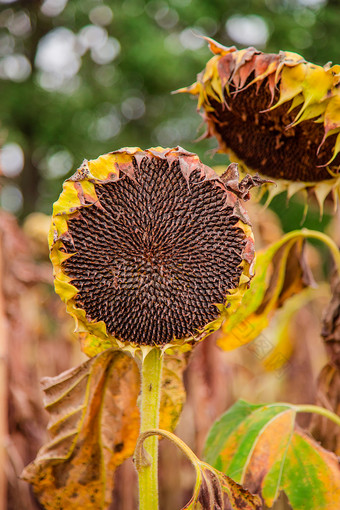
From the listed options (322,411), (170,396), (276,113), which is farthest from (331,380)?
(276,113)

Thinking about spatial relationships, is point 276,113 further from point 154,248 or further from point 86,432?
point 86,432

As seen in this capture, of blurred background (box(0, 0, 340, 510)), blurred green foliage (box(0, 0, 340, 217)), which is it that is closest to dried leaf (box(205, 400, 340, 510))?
blurred background (box(0, 0, 340, 510))

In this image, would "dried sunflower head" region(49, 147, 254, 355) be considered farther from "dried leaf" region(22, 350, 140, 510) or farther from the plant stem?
"dried leaf" region(22, 350, 140, 510)

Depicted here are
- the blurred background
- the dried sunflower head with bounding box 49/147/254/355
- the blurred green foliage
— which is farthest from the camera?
the blurred green foliage

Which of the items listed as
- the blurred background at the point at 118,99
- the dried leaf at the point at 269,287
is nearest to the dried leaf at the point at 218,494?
the dried leaf at the point at 269,287

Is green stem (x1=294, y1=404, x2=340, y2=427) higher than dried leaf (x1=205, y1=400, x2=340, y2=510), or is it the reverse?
green stem (x1=294, y1=404, x2=340, y2=427)
